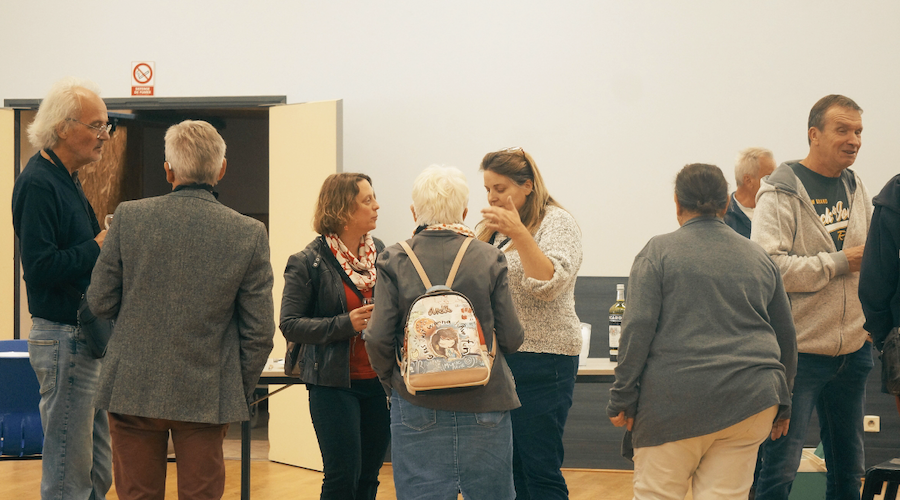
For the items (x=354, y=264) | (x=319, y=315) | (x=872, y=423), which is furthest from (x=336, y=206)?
(x=872, y=423)

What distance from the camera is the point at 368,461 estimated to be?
2535 millimetres

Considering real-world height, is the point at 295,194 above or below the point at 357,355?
above

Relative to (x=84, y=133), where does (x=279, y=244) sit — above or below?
below

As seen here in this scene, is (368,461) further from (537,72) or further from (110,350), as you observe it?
(537,72)

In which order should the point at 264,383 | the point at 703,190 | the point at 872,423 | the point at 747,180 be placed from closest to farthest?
the point at 703,190
the point at 264,383
the point at 747,180
the point at 872,423

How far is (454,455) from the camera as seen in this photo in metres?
1.94

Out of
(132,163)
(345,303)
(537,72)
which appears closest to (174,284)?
(345,303)

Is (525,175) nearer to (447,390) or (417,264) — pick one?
(417,264)

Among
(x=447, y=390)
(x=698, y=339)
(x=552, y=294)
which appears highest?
(x=552, y=294)

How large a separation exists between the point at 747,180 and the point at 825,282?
1.48 m

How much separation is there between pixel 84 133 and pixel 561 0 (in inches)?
123

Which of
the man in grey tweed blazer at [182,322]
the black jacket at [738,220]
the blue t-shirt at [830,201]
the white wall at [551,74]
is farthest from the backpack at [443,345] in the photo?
the white wall at [551,74]

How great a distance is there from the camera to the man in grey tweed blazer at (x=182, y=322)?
1.95m

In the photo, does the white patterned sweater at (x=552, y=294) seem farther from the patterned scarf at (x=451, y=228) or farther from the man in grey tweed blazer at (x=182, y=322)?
the man in grey tweed blazer at (x=182, y=322)
